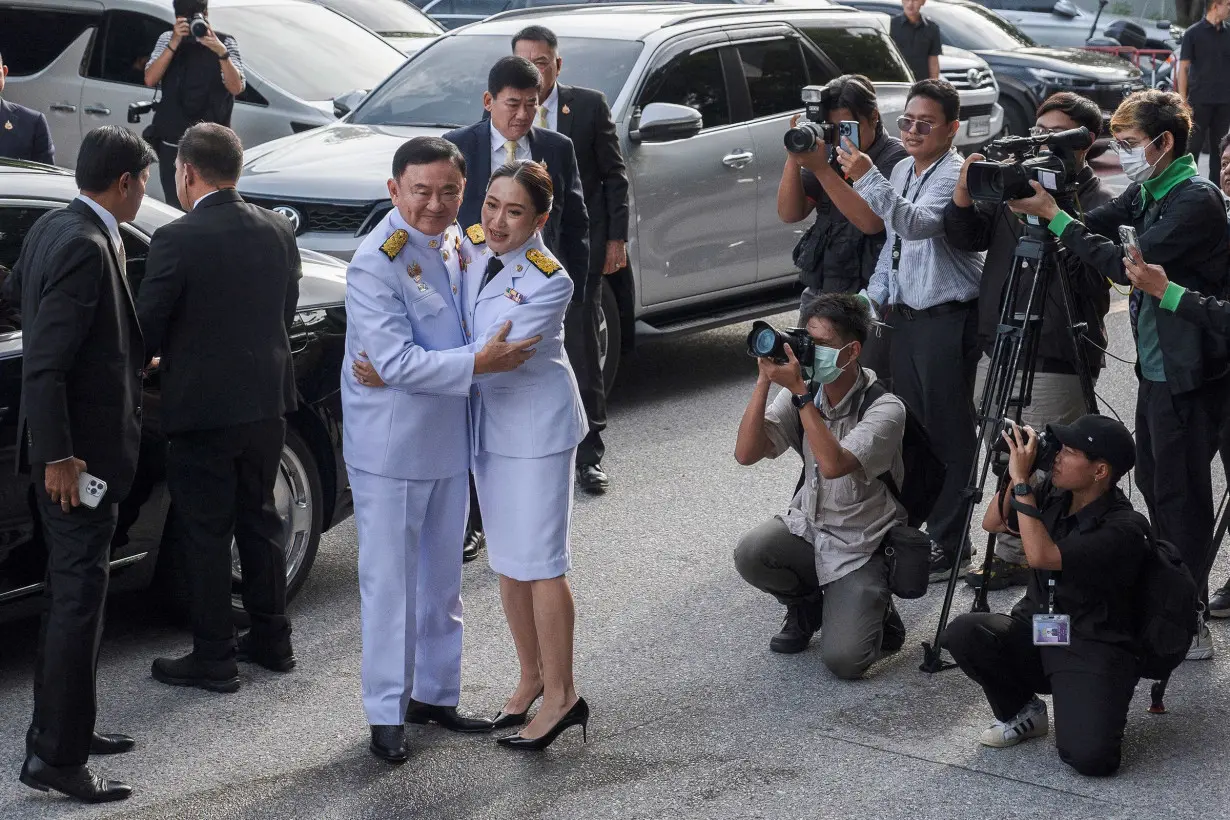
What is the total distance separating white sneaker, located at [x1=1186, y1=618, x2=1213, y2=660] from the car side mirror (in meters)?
3.85

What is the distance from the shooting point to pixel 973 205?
591 centimetres

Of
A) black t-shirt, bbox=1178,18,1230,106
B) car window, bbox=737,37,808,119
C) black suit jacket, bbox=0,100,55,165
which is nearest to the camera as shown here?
black suit jacket, bbox=0,100,55,165

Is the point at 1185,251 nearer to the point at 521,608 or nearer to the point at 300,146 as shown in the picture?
the point at 521,608

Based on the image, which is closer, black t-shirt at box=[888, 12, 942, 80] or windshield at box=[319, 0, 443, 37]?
windshield at box=[319, 0, 443, 37]

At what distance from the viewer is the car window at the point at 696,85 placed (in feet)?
28.2

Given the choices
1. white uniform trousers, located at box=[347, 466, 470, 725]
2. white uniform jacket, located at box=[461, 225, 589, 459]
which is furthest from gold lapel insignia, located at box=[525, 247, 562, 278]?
white uniform trousers, located at box=[347, 466, 470, 725]

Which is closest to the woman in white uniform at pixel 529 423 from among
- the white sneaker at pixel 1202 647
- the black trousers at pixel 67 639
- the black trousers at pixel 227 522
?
the black trousers at pixel 227 522

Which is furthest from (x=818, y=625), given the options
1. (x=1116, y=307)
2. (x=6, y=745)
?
(x=1116, y=307)

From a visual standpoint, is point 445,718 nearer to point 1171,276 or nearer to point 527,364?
point 527,364

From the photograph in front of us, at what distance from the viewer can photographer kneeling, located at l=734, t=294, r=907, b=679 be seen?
5180 millimetres

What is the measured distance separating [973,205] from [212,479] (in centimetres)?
286

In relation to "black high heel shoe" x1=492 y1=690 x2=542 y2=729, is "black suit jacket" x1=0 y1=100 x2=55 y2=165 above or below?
above

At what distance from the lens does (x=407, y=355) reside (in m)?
4.41

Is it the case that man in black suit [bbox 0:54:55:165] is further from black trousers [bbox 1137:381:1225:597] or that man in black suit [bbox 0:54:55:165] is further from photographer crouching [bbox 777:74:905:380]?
black trousers [bbox 1137:381:1225:597]
